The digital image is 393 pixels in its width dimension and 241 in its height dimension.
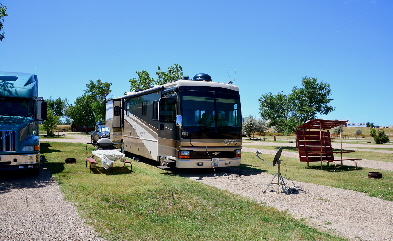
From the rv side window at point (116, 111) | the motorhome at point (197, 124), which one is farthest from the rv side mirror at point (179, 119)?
the rv side window at point (116, 111)

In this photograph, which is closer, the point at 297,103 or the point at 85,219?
the point at 85,219

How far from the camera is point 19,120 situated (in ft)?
33.6

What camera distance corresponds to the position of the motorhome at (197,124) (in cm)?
1100

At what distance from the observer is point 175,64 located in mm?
38594

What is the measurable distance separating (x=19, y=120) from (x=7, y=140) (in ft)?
3.44

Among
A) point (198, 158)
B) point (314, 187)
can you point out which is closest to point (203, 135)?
point (198, 158)

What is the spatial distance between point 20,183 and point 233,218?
673cm

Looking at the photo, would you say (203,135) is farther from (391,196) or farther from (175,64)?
(175,64)

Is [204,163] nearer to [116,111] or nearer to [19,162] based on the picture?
[19,162]

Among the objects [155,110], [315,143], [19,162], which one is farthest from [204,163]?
[315,143]

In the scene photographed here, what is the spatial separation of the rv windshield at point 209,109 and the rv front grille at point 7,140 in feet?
17.5

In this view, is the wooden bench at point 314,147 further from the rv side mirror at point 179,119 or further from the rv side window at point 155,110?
the rv side window at point 155,110

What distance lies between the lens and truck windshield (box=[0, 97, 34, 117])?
10602 mm

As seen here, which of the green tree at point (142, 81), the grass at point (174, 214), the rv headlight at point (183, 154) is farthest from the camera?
the green tree at point (142, 81)
